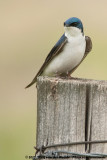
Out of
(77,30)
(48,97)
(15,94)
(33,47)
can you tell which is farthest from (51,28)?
(48,97)

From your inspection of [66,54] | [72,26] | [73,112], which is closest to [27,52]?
[72,26]

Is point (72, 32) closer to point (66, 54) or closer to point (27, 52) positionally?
point (66, 54)

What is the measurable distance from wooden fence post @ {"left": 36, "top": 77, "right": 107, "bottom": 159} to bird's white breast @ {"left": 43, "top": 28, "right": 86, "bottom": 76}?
5.43 feet

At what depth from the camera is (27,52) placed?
1096 centimetres

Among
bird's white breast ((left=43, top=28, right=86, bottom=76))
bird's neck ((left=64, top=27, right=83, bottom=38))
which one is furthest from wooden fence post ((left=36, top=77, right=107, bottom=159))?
bird's neck ((left=64, top=27, right=83, bottom=38))

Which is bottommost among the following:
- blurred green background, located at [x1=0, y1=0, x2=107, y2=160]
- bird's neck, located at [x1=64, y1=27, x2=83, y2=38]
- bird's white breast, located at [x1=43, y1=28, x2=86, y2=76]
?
blurred green background, located at [x1=0, y1=0, x2=107, y2=160]

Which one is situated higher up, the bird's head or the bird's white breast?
the bird's head

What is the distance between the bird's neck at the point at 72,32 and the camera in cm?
520

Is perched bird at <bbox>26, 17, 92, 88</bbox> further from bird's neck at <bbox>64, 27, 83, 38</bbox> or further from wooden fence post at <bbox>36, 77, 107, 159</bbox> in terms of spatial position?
wooden fence post at <bbox>36, 77, 107, 159</bbox>

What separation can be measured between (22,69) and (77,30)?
4.70m

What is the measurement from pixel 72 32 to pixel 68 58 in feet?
0.86

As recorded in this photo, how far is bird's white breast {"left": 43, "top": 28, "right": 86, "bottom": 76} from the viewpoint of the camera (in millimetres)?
5085

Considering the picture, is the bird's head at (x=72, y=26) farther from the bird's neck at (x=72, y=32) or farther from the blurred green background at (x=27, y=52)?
the blurred green background at (x=27, y=52)

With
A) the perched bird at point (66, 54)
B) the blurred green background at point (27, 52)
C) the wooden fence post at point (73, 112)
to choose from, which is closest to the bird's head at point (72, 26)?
the perched bird at point (66, 54)
